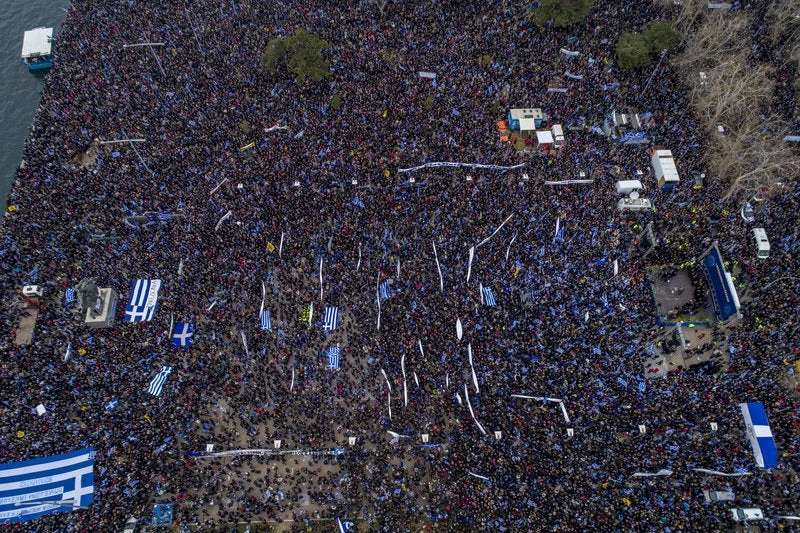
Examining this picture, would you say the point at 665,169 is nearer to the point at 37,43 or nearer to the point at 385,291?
the point at 385,291

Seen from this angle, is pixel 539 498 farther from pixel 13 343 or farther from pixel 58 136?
pixel 58 136

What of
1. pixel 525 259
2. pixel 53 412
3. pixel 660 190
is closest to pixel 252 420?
pixel 53 412

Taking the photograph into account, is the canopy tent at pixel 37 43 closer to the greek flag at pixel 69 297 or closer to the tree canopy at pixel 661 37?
the greek flag at pixel 69 297

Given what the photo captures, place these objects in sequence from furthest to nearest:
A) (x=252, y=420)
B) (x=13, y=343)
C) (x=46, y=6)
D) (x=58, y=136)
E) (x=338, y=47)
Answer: (x=46, y=6), (x=338, y=47), (x=58, y=136), (x=13, y=343), (x=252, y=420)

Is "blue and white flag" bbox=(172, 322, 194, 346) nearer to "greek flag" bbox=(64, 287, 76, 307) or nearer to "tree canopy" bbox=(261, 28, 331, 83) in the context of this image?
"greek flag" bbox=(64, 287, 76, 307)

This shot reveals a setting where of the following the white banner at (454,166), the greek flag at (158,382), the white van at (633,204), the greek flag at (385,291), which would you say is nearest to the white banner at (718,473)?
the white van at (633,204)

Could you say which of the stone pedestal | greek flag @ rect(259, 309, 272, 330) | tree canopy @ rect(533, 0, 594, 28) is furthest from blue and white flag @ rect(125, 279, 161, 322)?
tree canopy @ rect(533, 0, 594, 28)

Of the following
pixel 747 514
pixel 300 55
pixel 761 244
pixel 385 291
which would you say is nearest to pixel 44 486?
pixel 385 291
